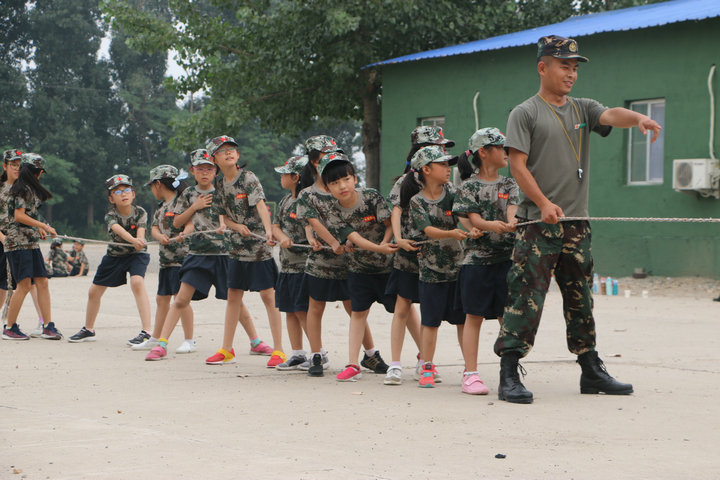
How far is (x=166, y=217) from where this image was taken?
9.23 m

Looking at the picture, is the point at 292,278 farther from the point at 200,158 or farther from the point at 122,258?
the point at 122,258

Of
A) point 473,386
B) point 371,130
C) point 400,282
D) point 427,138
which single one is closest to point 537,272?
point 473,386

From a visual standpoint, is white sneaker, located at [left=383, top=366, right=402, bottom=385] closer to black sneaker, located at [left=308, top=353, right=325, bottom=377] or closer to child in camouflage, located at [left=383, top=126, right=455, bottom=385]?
child in camouflage, located at [left=383, top=126, right=455, bottom=385]

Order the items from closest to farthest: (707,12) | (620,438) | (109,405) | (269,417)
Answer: (620,438) → (269,417) → (109,405) → (707,12)

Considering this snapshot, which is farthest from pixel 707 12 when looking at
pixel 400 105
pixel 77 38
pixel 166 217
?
pixel 77 38

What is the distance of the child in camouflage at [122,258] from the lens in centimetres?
956

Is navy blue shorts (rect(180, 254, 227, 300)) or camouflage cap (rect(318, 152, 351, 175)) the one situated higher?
camouflage cap (rect(318, 152, 351, 175))

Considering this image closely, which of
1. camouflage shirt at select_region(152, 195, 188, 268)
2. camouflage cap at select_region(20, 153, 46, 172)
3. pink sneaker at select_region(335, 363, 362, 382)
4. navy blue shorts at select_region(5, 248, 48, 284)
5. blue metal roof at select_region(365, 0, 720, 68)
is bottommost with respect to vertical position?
pink sneaker at select_region(335, 363, 362, 382)

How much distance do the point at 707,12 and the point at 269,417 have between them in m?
14.0

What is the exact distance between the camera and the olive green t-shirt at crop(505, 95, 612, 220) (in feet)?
20.1

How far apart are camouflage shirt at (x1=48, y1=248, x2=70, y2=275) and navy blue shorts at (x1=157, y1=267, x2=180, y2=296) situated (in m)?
12.1

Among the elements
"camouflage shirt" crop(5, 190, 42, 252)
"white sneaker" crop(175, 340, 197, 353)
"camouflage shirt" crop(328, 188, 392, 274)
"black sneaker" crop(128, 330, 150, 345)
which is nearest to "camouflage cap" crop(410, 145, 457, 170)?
"camouflage shirt" crop(328, 188, 392, 274)

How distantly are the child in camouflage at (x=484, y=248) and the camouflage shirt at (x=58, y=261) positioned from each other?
1551 cm

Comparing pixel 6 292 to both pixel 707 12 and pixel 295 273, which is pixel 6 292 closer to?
pixel 295 273
